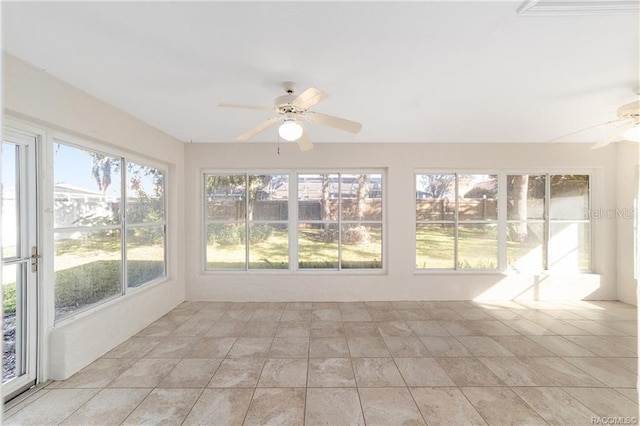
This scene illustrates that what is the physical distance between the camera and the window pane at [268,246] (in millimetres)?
4422

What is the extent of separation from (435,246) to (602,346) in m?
2.11

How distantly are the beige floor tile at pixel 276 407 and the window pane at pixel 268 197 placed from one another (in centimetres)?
270

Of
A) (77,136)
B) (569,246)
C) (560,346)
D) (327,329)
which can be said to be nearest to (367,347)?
(327,329)

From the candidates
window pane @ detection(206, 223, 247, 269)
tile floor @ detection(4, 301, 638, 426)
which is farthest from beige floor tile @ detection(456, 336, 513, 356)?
window pane @ detection(206, 223, 247, 269)

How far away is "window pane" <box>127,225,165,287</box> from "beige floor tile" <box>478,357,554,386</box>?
161 inches

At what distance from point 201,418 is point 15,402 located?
149cm

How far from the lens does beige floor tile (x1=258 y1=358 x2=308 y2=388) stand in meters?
2.21

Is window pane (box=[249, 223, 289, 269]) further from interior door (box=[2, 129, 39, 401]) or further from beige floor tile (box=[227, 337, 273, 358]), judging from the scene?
interior door (box=[2, 129, 39, 401])

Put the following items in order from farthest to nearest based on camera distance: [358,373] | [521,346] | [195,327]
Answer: [195,327] → [521,346] → [358,373]

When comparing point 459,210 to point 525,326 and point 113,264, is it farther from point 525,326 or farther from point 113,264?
point 113,264

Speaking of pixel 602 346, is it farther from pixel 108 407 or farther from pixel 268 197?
pixel 108 407

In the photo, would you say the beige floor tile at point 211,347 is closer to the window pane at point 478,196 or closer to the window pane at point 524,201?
the window pane at point 478,196

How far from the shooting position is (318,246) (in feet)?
14.6

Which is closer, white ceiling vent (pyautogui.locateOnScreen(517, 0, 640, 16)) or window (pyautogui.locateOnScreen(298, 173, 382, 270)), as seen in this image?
white ceiling vent (pyautogui.locateOnScreen(517, 0, 640, 16))
